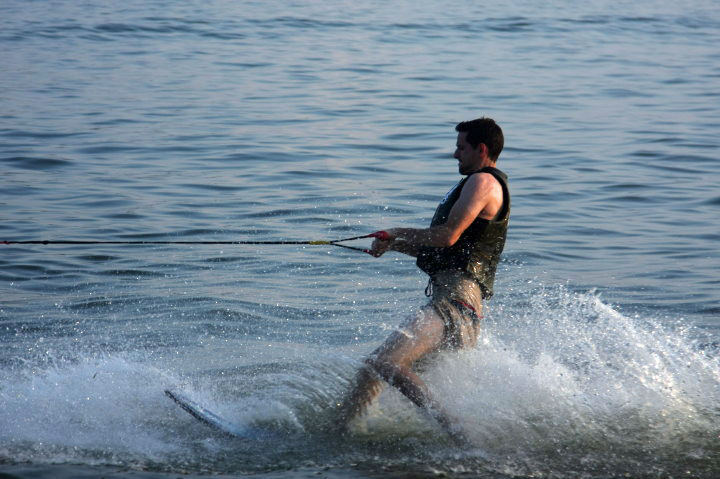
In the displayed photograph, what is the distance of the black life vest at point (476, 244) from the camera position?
19.0 feet

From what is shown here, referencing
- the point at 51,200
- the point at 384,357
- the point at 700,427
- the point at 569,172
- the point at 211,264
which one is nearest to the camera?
the point at 384,357

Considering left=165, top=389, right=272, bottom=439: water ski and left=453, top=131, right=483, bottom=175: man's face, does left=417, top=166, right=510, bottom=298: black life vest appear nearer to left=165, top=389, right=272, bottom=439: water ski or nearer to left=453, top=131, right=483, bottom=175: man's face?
left=453, top=131, right=483, bottom=175: man's face

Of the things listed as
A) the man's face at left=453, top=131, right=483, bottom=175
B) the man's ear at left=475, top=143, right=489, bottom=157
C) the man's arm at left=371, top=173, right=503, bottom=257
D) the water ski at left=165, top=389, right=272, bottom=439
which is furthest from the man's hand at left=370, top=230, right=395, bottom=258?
the water ski at left=165, top=389, right=272, bottom=439

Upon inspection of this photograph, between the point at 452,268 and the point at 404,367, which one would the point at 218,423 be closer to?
the point at 404,367

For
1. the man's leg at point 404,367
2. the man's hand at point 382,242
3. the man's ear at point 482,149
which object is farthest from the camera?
the man's ear at point 482,149

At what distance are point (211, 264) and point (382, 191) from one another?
326 cm

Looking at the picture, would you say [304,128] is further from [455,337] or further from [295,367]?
[455,337]

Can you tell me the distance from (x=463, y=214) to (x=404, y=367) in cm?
86

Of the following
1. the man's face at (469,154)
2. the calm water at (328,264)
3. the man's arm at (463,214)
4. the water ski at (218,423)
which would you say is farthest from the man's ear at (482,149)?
the water ski at (218,423)

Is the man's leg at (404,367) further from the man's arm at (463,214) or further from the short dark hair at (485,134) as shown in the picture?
the short dark hair at (485,134)

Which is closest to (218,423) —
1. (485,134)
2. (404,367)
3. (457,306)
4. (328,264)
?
(404,367)

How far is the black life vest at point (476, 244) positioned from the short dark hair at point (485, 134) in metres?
0.12

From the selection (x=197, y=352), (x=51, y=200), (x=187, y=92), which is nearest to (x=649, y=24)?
(x=187, y=92)

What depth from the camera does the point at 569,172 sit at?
13.5 metres
